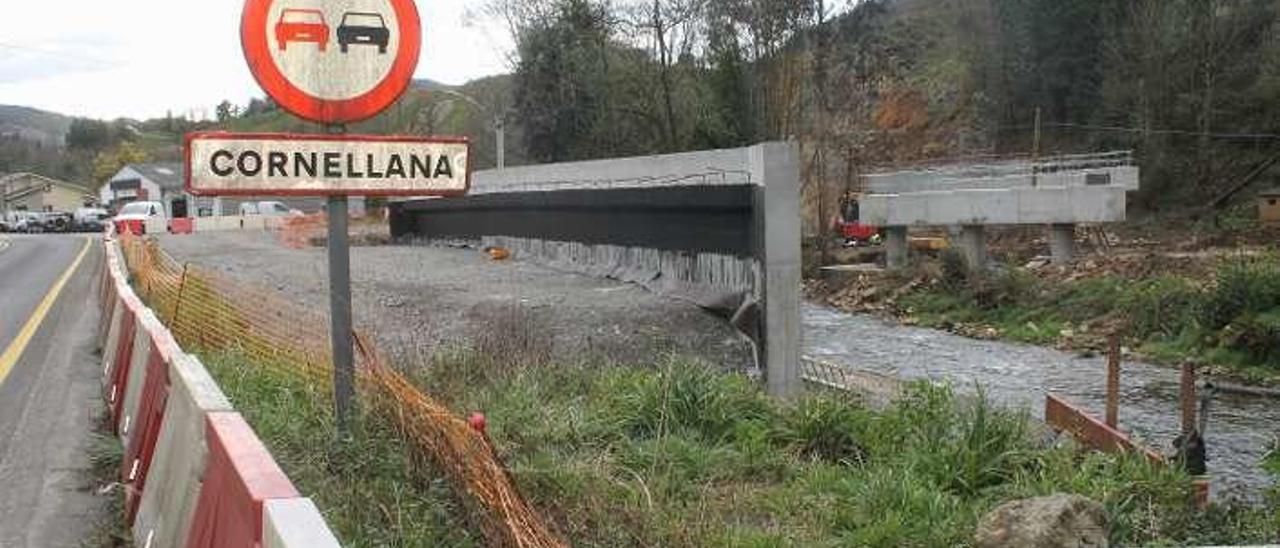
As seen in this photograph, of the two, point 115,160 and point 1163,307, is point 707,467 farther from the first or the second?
point 115,160

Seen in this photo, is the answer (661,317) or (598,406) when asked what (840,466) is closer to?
(598,406)

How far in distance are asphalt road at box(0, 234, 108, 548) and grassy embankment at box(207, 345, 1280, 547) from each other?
1035 millimetres

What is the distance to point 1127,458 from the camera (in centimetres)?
745

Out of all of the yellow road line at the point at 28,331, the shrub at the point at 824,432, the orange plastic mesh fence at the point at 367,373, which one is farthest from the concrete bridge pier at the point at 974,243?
the shrub at the point at 824,432

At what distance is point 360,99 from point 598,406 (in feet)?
9.34

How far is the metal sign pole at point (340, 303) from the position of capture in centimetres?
572

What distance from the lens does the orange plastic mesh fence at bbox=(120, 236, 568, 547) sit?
195 inches

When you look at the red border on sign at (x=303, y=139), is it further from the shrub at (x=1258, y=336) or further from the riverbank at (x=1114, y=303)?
the shrub at (x=1258, y=336)

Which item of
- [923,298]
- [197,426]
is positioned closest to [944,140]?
[923,298]

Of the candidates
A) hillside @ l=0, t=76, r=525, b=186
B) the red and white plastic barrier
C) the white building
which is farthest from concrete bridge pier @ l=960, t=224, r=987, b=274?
hillside @ l=0, t=76, r=525, b=186

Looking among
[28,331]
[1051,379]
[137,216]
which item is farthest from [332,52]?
[137,216]

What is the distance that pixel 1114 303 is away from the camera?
995 inches

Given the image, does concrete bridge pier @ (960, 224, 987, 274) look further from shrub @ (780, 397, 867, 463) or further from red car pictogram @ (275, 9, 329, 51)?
red car pictogram @ (275, 9, 329, 51)

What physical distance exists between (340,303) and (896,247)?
30.6 metres
